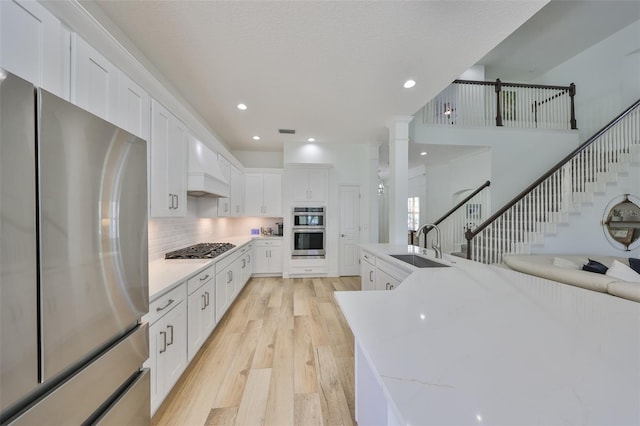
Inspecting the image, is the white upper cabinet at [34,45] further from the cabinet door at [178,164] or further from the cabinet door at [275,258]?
the cabinet door at [275,258]

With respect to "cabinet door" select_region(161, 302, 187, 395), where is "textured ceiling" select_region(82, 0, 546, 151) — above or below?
above

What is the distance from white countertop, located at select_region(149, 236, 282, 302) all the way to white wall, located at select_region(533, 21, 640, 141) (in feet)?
24.8

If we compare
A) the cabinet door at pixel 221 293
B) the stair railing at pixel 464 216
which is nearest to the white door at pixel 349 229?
the stair railing at pixel 464 216

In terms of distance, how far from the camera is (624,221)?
12.3 feet

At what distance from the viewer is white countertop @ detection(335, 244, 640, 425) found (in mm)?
495

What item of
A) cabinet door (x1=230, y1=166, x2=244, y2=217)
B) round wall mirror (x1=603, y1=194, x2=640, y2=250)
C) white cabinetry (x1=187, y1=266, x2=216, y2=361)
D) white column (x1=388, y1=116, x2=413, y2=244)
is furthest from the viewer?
cabinet door (x1=230, y1=166, x2=244, y2=217)

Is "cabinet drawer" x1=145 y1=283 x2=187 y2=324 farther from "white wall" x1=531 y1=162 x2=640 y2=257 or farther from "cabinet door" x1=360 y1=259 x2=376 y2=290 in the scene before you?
"white wall" x1=531 y1=162 x2=640 y2=257

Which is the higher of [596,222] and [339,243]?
[596,222]

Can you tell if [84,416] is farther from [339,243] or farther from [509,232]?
[509,232]

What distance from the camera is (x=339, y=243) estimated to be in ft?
16.3

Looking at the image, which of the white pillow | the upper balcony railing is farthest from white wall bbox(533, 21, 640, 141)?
the white pillow

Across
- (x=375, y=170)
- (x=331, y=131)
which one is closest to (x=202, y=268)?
(x=331, y=131)

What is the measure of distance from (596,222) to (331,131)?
4.85 meters

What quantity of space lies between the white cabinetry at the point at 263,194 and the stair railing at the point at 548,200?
3697 millimetres
